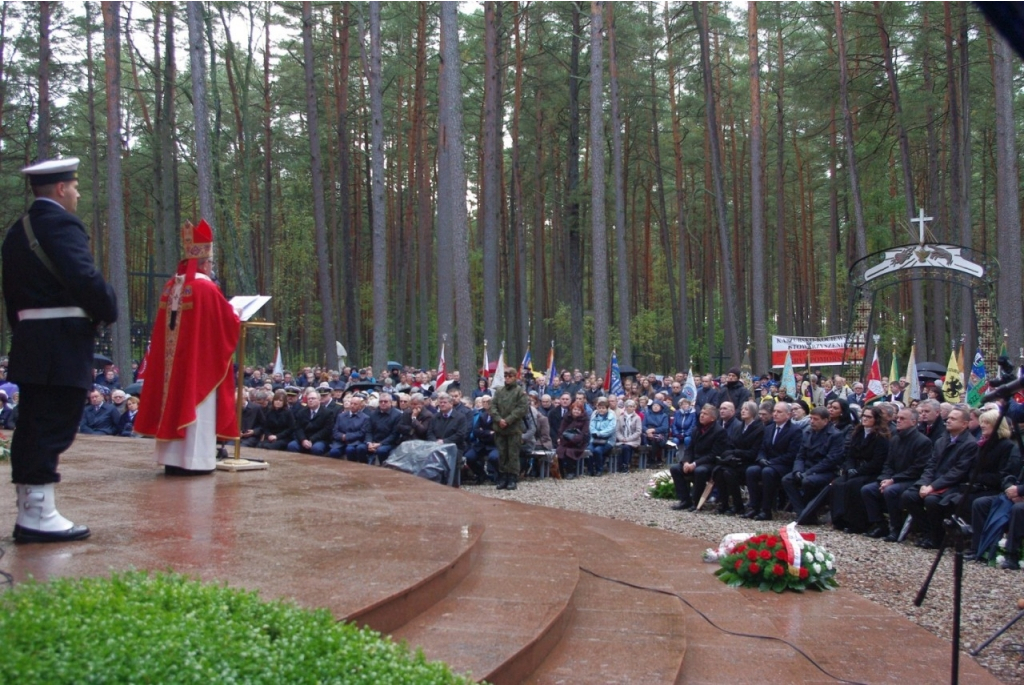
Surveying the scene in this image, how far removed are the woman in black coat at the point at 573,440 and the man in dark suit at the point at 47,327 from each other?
11090 millimetres

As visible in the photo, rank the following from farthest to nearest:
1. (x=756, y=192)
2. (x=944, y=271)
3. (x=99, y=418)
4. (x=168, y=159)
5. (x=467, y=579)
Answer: (x=168, y=159) → (x=756, y=192) → (x=944, y=271) → (x=99, y=418) → (x=467, y=579)

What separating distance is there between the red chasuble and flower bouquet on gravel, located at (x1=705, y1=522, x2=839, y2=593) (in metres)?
4.05

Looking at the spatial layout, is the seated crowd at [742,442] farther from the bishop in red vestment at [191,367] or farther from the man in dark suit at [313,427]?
the bishop in red vestment at [191,367]

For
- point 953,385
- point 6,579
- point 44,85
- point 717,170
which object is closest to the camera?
point 6,579

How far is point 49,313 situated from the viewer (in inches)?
173

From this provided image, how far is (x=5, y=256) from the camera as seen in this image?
173 inches

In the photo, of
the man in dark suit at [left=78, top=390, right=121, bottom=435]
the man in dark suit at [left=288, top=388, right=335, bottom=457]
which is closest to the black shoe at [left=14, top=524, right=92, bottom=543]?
the man in dark suit at [left=288, top=388, right=335, bottom=457]

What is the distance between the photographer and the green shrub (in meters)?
2.39

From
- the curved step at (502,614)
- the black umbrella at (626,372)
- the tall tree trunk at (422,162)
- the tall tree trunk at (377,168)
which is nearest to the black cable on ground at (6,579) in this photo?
the curved step at (502,614)

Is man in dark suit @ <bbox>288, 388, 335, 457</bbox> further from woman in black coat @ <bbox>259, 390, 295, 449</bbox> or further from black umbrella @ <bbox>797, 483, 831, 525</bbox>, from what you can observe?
black umbrella @ <bbox>797, 483, 831, 525</bbox>

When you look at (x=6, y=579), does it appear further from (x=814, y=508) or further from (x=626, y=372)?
(x=626, y=372)

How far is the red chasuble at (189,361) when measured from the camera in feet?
22.7

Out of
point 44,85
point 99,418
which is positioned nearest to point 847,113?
point 99,418

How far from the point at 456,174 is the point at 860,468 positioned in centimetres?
1071
